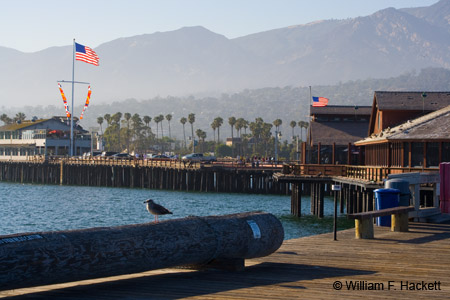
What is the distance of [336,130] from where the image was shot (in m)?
59.4

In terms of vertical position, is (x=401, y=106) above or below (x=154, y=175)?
above

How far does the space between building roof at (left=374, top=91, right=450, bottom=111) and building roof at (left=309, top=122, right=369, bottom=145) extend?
9596 millimetres

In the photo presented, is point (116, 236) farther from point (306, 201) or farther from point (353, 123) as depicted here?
point (306, 201)

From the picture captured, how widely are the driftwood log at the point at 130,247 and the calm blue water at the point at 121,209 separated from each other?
72.0ft

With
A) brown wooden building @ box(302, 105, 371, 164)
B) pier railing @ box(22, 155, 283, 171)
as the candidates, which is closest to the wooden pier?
pier railing @ box(22, 155, 283, 171)

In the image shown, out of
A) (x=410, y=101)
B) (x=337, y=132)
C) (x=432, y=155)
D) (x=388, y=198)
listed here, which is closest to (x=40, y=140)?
(x=337, y=132)

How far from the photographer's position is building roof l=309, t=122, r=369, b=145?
188ft

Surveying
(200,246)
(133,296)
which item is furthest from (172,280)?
(133,296)

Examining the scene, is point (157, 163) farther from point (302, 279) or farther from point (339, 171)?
point (302, 279)

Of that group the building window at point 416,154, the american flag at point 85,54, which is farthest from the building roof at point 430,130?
the american flag at point 85,54

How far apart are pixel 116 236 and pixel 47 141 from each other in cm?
10725

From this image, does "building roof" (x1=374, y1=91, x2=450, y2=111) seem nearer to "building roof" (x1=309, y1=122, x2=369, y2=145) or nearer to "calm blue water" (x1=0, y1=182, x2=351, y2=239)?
"calm blue water" (x1=0, y1=182, x2=351, y2=239)

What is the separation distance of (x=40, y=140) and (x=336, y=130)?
222 ft

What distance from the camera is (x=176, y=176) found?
84.8m
